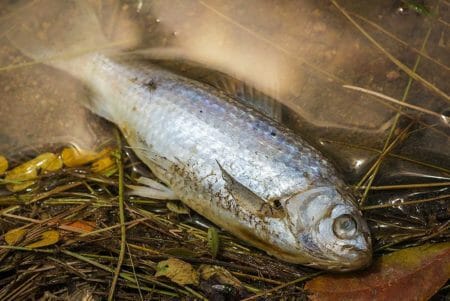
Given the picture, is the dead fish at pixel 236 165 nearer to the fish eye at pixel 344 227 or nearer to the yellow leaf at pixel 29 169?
the fish eye at pixel 344 227

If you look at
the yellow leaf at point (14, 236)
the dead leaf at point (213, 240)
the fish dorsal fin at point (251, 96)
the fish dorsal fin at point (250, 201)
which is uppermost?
the fish dorsal fin at point (251, 96)

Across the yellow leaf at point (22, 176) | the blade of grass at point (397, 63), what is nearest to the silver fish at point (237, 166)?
the yellow leaf at point (22, 176)

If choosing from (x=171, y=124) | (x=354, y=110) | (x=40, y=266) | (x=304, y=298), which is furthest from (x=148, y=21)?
(x=304, y=298)

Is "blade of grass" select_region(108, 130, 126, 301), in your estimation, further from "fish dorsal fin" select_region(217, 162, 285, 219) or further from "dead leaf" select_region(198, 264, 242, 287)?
"fish dorsal fin" select_region(217, 162, 285, 219)

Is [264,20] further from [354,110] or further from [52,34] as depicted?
[52,34]

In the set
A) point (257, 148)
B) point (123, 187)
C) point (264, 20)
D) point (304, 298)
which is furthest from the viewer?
point (264, 20)

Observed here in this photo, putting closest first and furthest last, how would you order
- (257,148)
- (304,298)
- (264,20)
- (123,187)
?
1. (257,148)
2. (304,298)
3. (123,187)
4. (264,20)
